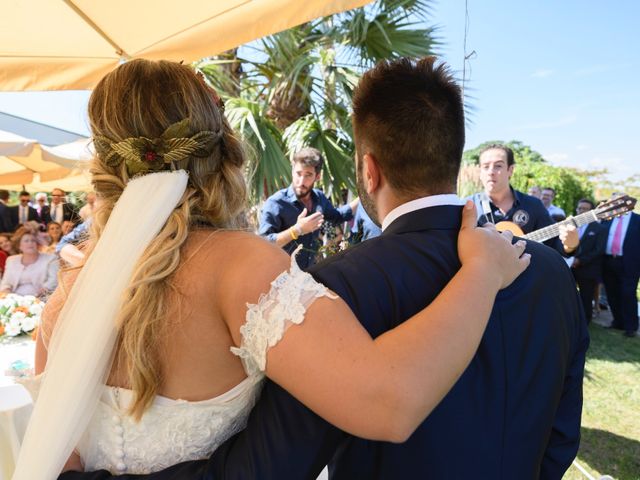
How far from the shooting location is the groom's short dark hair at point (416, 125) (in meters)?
1.11

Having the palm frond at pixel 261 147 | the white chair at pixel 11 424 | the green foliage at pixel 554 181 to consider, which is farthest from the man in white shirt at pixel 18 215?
the green foliage at pixel 554 181

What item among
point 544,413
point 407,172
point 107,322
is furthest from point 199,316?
point 544,413

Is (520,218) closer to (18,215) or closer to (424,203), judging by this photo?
(424,203)

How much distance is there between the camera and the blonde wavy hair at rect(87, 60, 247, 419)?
0.92 m

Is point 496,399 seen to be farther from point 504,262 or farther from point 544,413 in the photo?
point 504,262

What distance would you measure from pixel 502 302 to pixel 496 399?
0.74ft

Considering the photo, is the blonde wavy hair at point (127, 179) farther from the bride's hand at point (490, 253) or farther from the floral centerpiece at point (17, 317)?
the floral centerpiece at point (17, 317)

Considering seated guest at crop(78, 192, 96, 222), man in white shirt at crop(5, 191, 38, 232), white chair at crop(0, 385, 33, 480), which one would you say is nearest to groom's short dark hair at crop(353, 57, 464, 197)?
seated guest at crop(78, 192, 96, 222)

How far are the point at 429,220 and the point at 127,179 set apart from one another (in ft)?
2.39

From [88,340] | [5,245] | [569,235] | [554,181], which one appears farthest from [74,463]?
[554,181]

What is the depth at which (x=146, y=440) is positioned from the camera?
106 centimetres

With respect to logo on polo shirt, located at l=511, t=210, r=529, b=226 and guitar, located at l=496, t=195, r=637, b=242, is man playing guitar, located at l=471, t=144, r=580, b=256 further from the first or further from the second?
guitar, located at l=496, t=195, r=637, b=242

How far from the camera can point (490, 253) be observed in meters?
0.99

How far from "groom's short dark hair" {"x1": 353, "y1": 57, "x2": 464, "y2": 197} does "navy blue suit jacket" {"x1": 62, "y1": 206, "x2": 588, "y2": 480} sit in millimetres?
99
